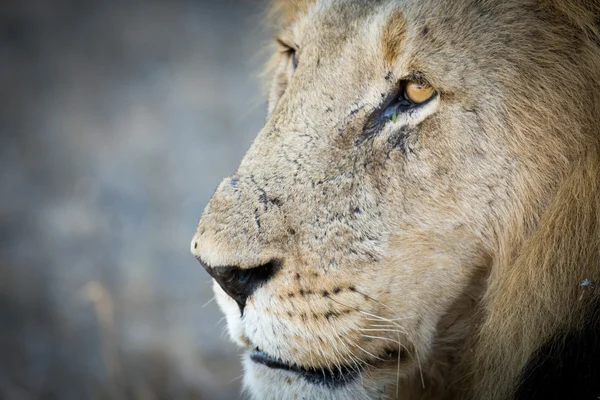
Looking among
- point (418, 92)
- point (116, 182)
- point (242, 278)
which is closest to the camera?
point (242, 278)

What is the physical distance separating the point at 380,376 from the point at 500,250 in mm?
497

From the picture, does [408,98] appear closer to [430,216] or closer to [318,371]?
[430,216]

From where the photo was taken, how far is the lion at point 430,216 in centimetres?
184

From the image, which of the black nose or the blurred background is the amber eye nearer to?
the black nose

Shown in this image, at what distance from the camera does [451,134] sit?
6.21 ft

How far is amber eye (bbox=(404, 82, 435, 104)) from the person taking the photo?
193 centimetres

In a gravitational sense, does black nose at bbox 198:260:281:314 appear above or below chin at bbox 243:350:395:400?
above

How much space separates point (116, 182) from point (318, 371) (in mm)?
3937

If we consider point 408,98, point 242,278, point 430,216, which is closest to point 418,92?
point 408,98

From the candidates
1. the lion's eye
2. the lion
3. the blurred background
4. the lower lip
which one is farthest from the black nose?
the blurred background

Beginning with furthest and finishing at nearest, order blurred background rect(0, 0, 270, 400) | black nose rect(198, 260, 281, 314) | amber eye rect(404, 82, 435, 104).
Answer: blurred background rect(0, 0, 270, 400) → amber eye rect(404, 82, 435, 104) → black nose rect(198, 260, 281, 314)

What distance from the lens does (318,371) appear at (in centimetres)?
195

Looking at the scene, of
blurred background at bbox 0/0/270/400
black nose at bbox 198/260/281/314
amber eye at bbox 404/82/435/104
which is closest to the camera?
black nose at bbox 198/260/281/314

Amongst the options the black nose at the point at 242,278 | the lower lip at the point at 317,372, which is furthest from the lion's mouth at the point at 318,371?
the black nose at the point at 242,278
